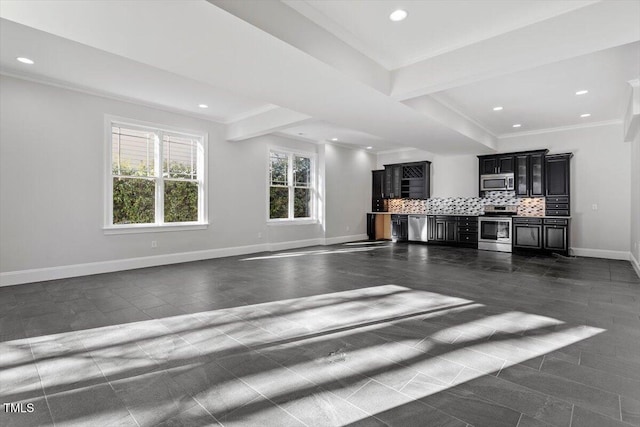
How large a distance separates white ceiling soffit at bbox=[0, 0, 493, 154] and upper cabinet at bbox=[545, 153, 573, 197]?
457cm

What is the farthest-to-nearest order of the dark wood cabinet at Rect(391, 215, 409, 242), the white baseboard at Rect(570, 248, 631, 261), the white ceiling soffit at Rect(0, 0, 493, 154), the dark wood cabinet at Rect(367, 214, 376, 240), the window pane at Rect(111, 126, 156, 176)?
1. the dark wood cabinet at Rect(367, 214, 376, 240)
2. the dark wood cabinet at Rect(391, 215, 409, 242)
3. the white baseboard at Rect(570, 248, 631, 261)
4. the window pane at Rect(111, 126, 156, 176)
5. the white ceiling soffit at Rect(0, 0, 493, 154)

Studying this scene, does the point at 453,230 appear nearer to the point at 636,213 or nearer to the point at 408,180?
the point at 408,180

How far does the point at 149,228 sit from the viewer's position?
5867 millimetres

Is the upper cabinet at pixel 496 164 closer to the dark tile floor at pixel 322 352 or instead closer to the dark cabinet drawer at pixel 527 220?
the dark cabinet drawer at pixel 527 220

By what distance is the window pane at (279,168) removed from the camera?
809cm

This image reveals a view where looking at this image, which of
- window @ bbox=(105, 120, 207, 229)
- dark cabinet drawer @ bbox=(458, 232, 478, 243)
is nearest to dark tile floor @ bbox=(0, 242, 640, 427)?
window @ bbox=(105, 120, 207, 229)

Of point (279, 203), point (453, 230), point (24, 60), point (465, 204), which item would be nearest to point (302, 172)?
point (279, 203)

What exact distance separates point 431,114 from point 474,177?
14.2 ft

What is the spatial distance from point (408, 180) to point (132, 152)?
7.29 meters

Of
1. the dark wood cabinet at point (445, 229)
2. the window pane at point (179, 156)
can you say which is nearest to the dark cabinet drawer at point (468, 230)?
the dark wood cabinet at point (445, 229)

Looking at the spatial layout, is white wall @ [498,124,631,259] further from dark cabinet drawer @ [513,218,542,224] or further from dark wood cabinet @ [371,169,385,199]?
dark wood cabinet @ [371,169,385,199]

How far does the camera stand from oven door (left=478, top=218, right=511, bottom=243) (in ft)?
25.0

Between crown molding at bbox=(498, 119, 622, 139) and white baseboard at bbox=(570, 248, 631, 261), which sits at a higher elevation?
crown molding at bbox=(498, 119, 622, 139)

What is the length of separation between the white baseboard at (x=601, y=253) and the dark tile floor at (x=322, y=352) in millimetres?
2806
